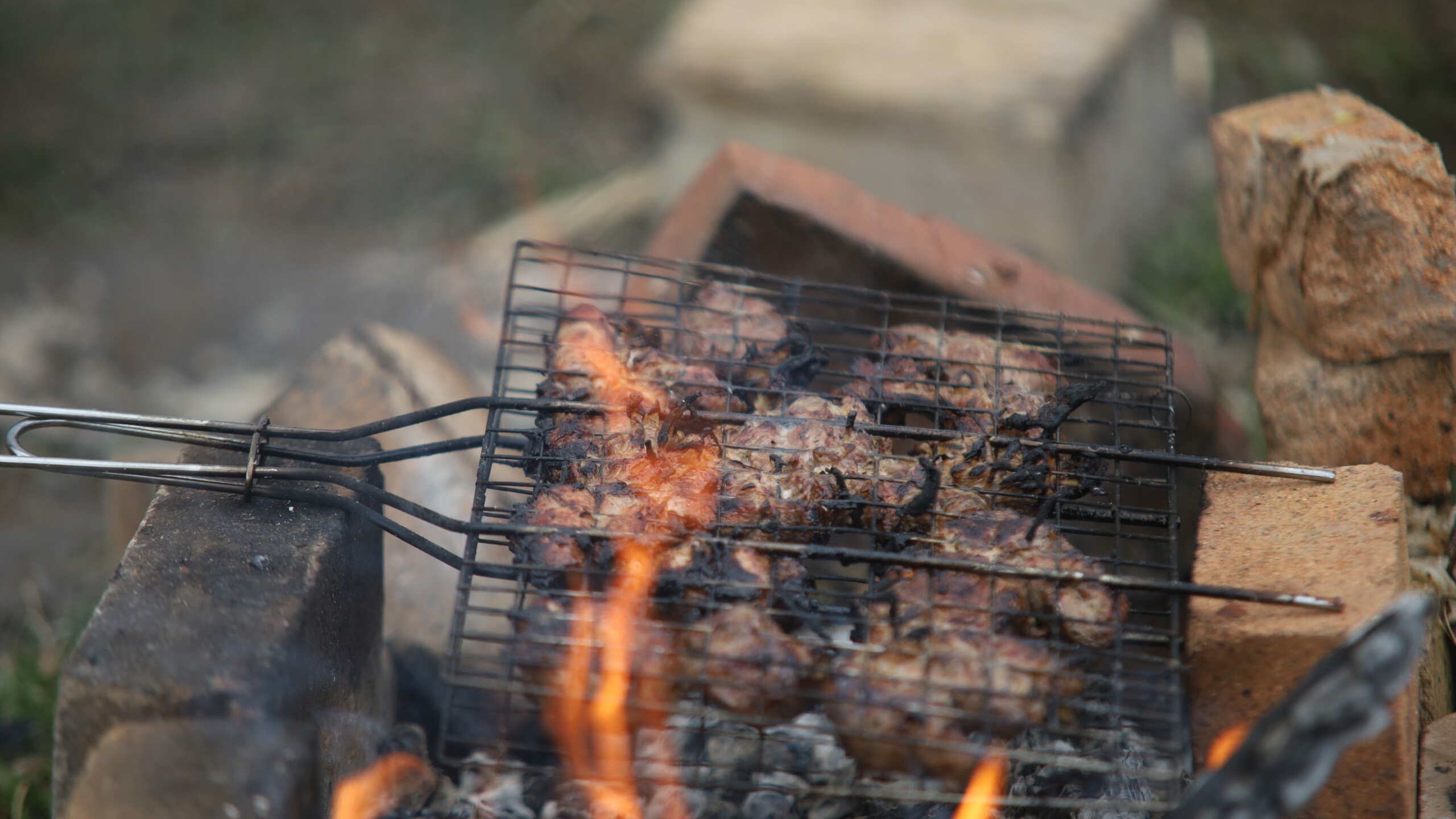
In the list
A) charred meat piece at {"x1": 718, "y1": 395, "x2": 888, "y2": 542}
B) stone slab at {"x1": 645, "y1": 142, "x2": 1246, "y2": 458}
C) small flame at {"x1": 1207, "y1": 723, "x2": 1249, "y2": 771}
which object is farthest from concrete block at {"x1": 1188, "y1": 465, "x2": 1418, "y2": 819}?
stone slab at {"x1": 645, "y1": 142, "x2": 1246, "y2": 458}

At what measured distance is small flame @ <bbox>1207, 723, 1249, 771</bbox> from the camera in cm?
220

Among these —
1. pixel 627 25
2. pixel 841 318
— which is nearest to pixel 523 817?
pixel 841 318

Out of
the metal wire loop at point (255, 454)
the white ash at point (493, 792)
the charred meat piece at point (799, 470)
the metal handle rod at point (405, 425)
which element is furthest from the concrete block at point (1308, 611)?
the metal wire loop at point (255, 454)

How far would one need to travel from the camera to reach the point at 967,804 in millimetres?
2166

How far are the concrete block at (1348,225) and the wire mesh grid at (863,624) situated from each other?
Result: 1.91 ft

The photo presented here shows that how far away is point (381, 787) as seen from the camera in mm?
2723

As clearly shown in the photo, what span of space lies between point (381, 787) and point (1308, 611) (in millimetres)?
2458

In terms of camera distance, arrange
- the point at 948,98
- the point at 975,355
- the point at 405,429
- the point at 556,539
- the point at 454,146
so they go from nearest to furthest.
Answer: the point at 556,539, the point at 975,355, the point at 405,429, the point at 948,98, the point at 454,146

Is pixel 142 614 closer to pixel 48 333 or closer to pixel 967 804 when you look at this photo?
pixel 967 804

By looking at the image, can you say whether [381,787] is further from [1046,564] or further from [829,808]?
[1046,564]

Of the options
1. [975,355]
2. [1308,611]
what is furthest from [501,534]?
[1308,611]

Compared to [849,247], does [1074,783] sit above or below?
below

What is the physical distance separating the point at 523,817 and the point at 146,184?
5945 millimetres

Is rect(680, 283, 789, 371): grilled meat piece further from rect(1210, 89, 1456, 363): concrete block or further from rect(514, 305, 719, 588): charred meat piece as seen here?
rect(1210, 89, 1456, 363): concrete block
